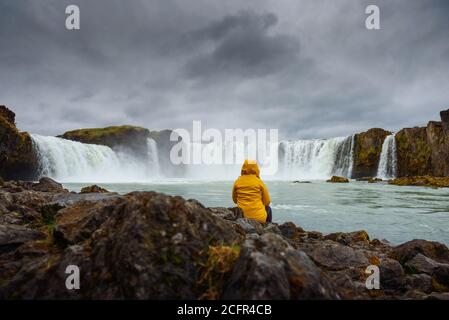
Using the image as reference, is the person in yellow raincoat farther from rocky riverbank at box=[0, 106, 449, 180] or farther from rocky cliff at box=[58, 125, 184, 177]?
rocky cliff at box=[58, 125, 184, 177]

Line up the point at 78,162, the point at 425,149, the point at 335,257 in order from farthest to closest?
the point at 425,149
the point at 78,162
the point at 335,257

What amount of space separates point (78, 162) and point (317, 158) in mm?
50964

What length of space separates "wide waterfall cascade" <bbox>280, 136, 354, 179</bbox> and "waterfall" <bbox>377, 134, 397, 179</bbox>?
20.7 ft

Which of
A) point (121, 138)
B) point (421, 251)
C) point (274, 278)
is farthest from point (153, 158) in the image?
point (274, 278)

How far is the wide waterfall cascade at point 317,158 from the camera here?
71.9 metres

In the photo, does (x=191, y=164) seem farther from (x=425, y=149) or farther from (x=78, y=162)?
(x=425, y=149)

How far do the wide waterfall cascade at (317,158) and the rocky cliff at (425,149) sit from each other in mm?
10232

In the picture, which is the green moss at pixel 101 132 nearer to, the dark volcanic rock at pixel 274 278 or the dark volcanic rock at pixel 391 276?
the dark volcanic rock at pixel 391 276

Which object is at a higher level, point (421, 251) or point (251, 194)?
point (251, 194)

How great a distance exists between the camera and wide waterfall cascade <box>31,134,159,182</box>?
48.6m

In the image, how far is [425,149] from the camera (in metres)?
61.2

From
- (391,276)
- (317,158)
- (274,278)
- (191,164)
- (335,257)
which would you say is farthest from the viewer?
(191,164)

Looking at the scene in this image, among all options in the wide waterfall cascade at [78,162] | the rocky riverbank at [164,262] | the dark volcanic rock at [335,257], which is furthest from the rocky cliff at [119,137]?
the rocky riverbank at [164,262]
